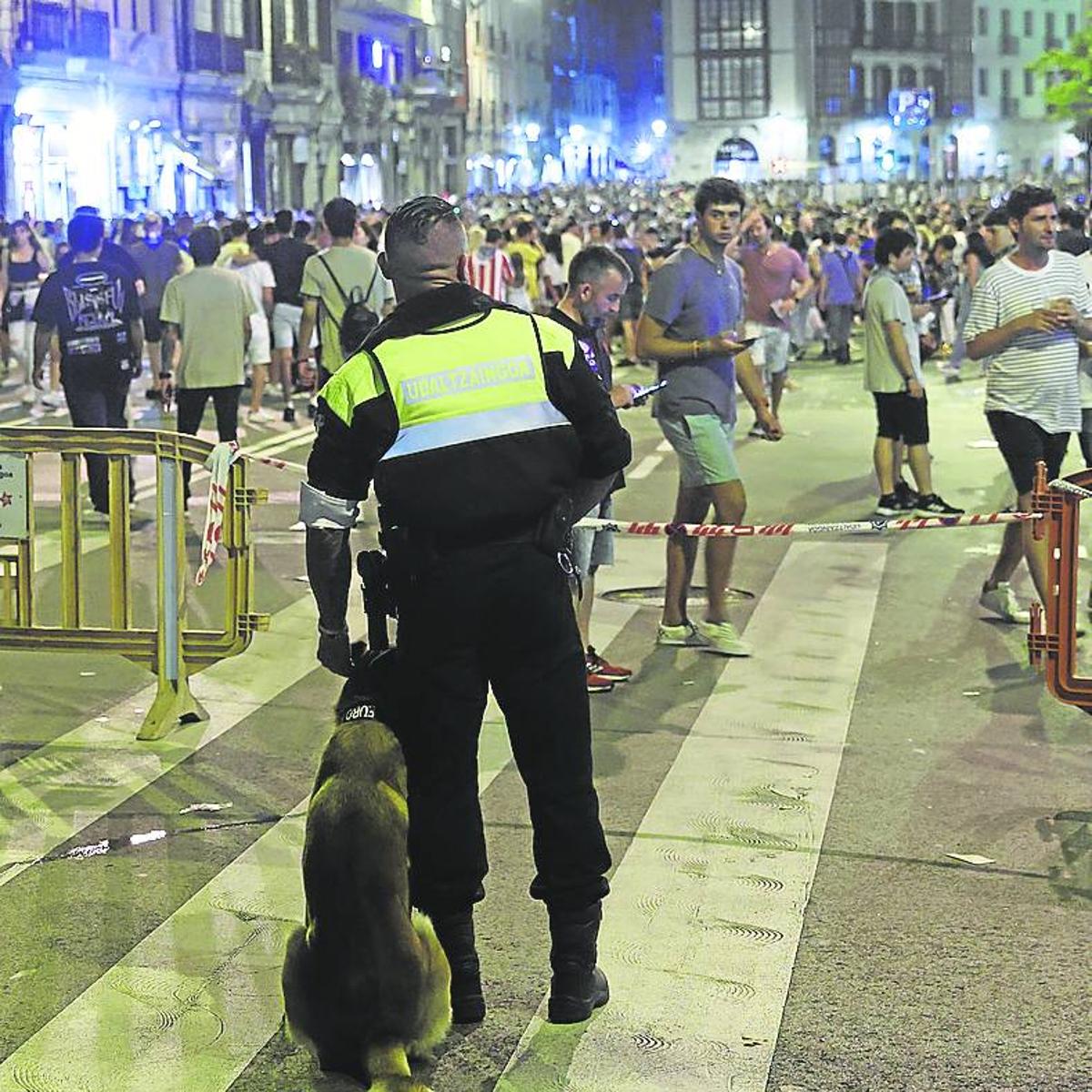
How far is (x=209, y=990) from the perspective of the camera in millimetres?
5215

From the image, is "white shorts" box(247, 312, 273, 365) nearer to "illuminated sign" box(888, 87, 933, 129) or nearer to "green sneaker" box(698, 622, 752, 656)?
"green sneaker" box(698, 622, 752, 656)

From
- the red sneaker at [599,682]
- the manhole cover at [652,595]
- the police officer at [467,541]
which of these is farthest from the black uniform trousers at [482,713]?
the manhole cover at [652,595]

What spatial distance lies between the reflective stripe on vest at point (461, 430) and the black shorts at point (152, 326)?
1477 cm

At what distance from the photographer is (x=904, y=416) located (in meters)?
13.1

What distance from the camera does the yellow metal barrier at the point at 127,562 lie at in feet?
25.2

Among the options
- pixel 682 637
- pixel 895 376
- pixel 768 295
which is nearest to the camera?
pixel 682 637

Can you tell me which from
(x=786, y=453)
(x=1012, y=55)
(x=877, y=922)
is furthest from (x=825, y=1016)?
(x=1012, y=55)

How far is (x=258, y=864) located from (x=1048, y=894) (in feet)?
7.27

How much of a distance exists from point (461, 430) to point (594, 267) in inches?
138

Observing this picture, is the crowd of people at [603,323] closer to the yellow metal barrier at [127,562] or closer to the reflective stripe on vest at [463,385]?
the reflective stripe on vest at [463,385]

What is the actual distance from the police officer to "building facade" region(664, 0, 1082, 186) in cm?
12538

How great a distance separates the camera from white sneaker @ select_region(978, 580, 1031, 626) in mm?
9969

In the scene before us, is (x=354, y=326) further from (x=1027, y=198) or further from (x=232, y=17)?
(x=232, y=17)

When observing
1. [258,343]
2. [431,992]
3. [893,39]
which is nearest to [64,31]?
[258,343]
